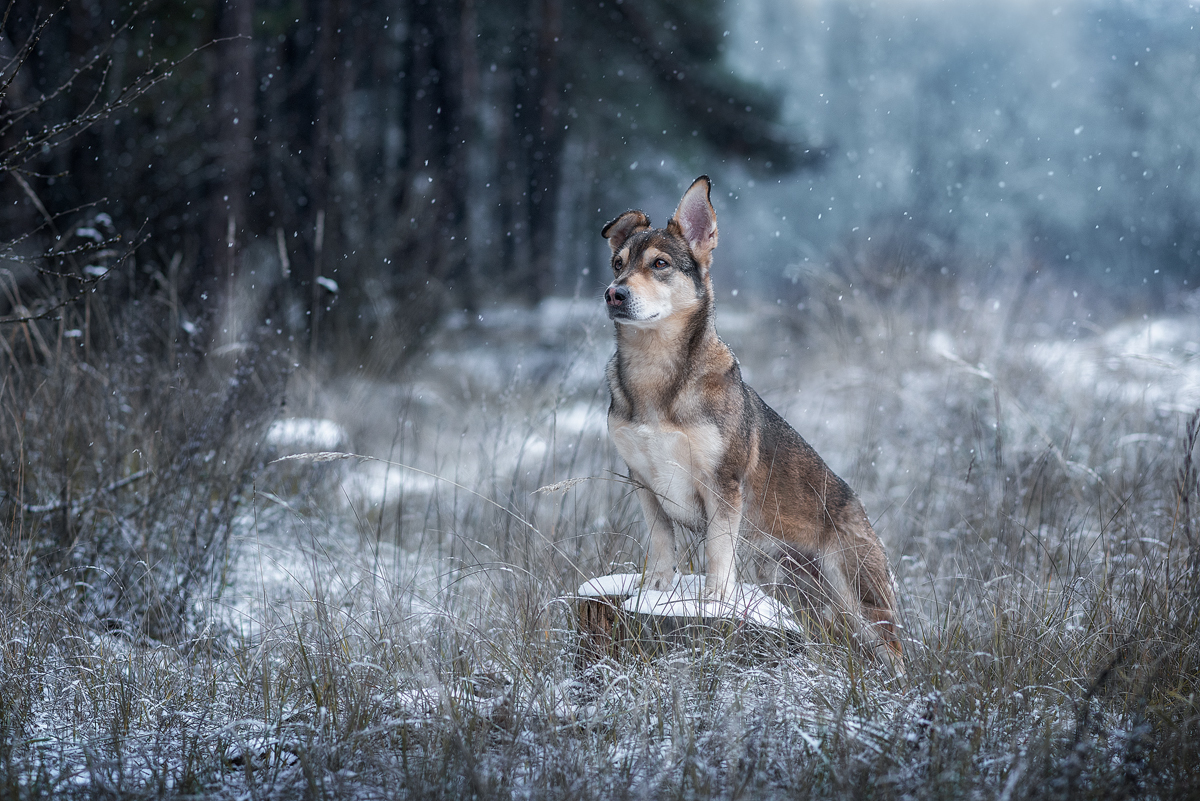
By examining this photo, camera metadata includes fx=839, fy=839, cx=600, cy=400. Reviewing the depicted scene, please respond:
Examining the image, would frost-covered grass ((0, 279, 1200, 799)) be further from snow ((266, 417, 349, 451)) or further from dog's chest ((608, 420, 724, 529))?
snow ((266, 417, 349, 451))

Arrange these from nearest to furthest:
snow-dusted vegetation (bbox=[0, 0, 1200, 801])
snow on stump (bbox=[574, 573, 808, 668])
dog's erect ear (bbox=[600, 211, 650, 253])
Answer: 1. snow-dusted vegetation (bbox=[0, 0, 1200, 801])
2. snow on stump (bbox=[574, 573, 808, 668])
3. dog's erect ear (bbox=[600, 211, 650, 253])

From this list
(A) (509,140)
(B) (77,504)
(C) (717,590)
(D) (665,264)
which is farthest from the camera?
(A) (509,140)

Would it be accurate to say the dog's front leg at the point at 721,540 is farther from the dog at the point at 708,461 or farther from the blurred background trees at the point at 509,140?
the blurred background trees at the point at 509,140

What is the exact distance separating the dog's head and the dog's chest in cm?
42

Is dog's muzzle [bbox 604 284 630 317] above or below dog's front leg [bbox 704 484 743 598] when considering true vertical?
above

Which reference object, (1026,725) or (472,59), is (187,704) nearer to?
(1026,725)

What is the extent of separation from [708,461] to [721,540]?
0.30 meters

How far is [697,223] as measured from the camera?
10.9 ft

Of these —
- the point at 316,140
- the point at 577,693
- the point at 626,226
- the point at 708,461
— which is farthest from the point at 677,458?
the point at 316,140

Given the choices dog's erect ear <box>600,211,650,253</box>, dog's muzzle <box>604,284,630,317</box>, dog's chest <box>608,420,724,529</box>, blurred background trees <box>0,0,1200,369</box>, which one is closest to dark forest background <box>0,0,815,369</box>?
blurred background trees <box>0,0,1200,369</box>

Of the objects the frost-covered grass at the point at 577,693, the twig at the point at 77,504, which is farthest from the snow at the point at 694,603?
the twig at the point at 77,504

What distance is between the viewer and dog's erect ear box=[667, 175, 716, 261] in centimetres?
322

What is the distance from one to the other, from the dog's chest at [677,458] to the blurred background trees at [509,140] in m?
2.02

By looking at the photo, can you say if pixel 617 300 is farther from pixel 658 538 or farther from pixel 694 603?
pixel 694 603
